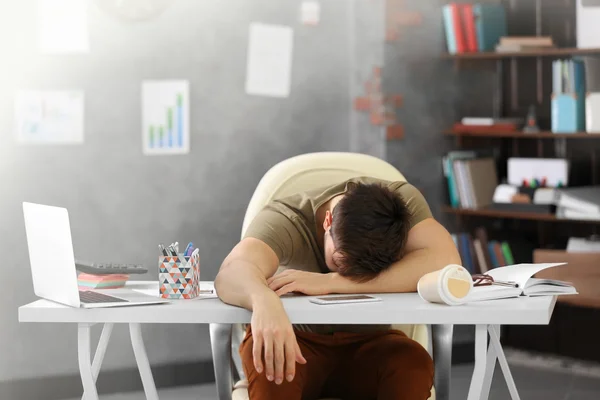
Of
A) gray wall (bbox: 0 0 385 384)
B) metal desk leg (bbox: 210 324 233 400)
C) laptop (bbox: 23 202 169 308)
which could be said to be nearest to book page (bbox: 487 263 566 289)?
metal desk leg (bbox: 210 324 233 400)

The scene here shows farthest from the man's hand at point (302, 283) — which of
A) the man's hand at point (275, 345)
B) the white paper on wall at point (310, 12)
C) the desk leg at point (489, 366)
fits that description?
the white paper on wall at point (310, 12)

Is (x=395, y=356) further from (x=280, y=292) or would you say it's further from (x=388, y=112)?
(x=388, y=112)

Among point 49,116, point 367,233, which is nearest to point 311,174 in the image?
point 367,233

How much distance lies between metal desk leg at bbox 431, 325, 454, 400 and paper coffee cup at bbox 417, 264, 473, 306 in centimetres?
28

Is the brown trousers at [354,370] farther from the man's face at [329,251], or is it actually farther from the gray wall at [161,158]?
the gray wall at [161,158]

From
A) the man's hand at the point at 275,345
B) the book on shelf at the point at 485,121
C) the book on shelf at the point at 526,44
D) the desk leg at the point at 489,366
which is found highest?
the book on shelf at the point at 526,44

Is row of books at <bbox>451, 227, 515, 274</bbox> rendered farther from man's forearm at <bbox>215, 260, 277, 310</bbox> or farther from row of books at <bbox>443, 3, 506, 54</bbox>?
man's forearm at <bbox>215, 260, 277, 310</bbox>

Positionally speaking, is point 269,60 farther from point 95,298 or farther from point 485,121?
point 95,298

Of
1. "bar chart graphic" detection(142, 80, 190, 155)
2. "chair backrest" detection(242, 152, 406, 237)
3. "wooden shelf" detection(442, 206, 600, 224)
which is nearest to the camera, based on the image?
"chair backrest" detection(242, 152, 406, 237)

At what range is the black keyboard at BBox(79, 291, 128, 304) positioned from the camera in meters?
2.08

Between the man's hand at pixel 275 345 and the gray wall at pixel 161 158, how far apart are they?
7.27 feet

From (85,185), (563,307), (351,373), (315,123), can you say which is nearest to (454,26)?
(315,123)

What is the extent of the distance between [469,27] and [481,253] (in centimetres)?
109

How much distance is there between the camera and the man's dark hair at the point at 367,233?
87.7 inches
